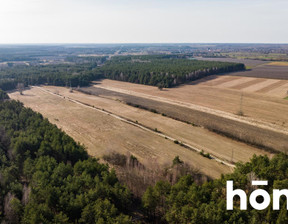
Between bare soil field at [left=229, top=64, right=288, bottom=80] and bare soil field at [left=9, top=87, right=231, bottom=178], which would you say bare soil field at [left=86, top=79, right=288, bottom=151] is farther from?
bare soil field at [left=229, top=64, right=288, bottom=80]

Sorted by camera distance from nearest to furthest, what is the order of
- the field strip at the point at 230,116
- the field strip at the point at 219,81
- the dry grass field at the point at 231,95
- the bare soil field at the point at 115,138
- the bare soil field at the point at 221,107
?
the bare soil field at the point at 115,138 → the bare soil field at the point at 221,107 → the field strip at the point at 230,116 → the dry grass field at the point at 231,95 → the field strip at the point at 219,81

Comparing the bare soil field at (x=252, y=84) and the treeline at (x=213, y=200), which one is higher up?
the bare soil field at (x=252, y=84)

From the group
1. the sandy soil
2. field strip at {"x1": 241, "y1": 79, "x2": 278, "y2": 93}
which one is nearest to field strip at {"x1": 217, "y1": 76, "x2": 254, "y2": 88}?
the sandy soil

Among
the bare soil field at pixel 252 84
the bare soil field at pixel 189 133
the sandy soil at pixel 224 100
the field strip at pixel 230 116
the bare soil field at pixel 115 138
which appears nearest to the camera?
the bare soil field at pixel 115 138

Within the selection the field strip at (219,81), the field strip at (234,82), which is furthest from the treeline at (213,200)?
the field strip at (219,81)

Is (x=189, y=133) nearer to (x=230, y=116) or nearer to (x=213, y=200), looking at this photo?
(x=230, y=116)

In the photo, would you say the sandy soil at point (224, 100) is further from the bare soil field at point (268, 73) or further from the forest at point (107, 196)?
the forest at point (107, 196)

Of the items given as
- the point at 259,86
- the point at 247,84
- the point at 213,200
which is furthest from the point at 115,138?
the point at 247,84

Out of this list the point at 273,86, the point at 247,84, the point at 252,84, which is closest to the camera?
the point at 273,86
